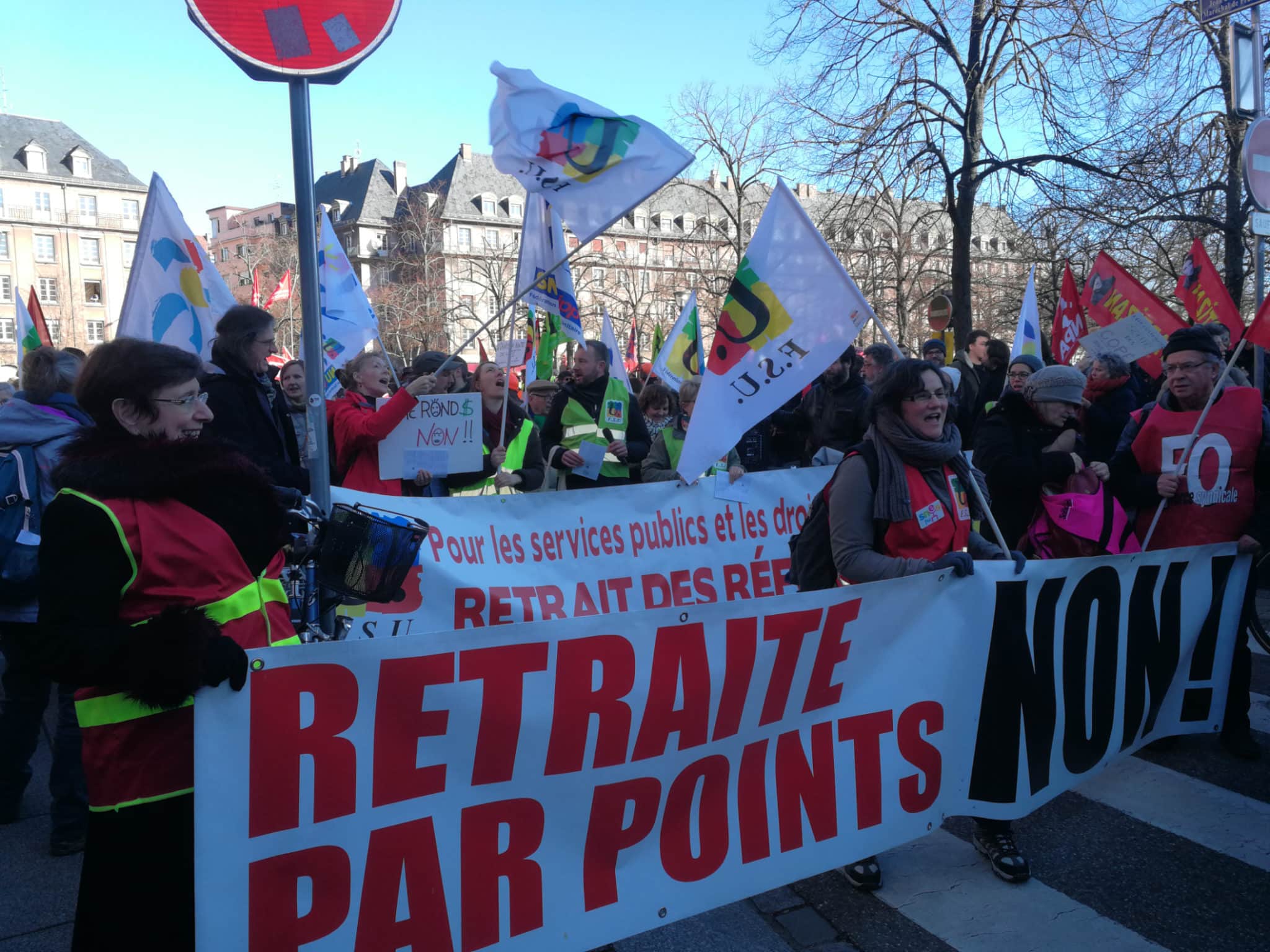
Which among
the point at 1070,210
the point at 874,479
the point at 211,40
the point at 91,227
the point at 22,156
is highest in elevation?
the point at 22,156

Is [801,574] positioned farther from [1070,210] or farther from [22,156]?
[22,156]

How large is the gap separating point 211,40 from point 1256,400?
4636mm

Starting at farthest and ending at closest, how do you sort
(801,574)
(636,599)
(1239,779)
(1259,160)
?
(1259,160), (636,599), (1239,779), (801,574)

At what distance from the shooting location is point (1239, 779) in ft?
14.4

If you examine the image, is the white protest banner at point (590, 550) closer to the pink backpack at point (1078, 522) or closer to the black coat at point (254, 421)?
the black coat at point (254, 421)

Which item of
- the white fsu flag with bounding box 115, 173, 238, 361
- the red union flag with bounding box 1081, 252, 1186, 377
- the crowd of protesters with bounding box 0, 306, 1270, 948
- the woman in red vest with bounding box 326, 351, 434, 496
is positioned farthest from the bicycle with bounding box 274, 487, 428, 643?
the red union flag with bounding box 1081, 252, 1186, 377

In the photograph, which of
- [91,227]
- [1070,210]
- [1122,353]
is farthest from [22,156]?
[1122,353]

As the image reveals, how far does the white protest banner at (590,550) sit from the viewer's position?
513cm

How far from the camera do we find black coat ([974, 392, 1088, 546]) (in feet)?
14.7

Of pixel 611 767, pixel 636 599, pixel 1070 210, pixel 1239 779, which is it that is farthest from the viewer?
pixel 1070 210

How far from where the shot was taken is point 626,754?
2717mm

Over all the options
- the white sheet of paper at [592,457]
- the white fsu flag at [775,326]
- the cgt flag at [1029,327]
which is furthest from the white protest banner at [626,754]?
the cgt flag at [1029,327]

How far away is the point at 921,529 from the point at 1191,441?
1952mm

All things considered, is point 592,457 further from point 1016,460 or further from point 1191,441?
point 1191,441
